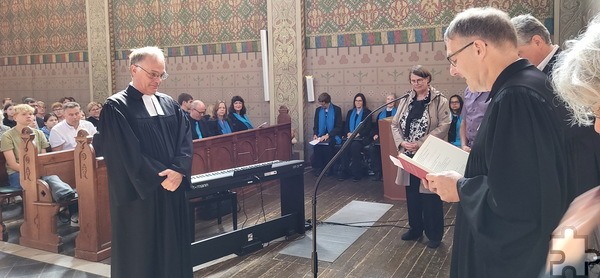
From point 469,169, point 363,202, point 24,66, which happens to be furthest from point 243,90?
point 469,169

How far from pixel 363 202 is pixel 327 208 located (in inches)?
20.5

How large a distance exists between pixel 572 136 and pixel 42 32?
40.9 feet

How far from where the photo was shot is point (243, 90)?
377 inches

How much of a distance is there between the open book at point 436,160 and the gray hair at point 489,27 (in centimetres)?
57

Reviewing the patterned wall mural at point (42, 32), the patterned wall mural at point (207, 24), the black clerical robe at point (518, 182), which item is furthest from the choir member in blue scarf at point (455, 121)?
the patterned wall mural at point (42, 32)

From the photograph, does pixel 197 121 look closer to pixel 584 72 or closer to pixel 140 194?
pixel 140 194

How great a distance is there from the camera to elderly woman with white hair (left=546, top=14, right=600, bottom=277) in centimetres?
89

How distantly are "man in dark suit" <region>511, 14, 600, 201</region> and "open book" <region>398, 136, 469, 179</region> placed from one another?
17.3 inches

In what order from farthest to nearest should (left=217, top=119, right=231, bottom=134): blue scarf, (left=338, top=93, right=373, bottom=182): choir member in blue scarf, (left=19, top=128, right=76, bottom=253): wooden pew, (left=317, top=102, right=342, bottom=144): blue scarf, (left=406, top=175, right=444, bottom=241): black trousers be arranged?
(left=317, top=102, right=342, bottom=144): blue scarf → (left=338, top=93, right=373, bottom=182): choir member in blue scarf → (left=217, top=119, right=231, bottom=134): blue scarf → (left=19, top=128, right=76, bottom=253): wooden pew → (left=406, top=175, right=444, bottom=241): black trousers

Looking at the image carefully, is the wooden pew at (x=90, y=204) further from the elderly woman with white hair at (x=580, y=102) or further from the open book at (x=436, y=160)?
the elderly woman with white hair at (x=580, y=102)

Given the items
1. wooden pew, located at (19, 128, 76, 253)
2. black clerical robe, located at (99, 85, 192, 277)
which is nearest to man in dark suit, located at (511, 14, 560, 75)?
black clerical robe, located at (99, 85, 192, 277)

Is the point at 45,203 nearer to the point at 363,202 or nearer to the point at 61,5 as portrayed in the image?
the point at 363,202

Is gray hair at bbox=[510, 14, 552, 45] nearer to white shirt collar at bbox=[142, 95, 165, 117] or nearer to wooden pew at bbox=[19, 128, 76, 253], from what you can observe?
white shirt collar at bbox=[142, 95, 165, 117]

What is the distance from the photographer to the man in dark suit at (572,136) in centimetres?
165
